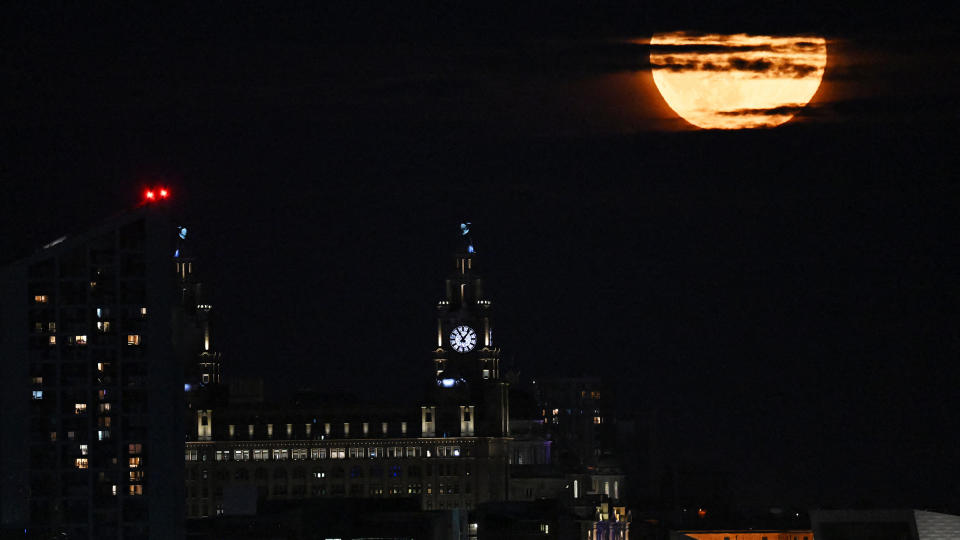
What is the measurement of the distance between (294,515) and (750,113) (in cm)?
2402

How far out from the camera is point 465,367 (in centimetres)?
14138

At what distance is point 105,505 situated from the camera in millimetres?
82250

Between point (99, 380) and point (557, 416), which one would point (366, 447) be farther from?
point (99, 380)

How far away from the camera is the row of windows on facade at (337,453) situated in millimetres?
133750

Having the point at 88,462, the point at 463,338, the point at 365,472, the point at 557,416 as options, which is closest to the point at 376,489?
the point at 365,472

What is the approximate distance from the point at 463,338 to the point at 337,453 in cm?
1156

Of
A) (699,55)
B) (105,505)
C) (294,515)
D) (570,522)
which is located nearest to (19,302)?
(105,505)

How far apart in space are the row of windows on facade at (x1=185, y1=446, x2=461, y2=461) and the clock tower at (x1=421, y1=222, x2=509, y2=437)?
0.95m

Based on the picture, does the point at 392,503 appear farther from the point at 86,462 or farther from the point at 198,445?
the point at 86,462

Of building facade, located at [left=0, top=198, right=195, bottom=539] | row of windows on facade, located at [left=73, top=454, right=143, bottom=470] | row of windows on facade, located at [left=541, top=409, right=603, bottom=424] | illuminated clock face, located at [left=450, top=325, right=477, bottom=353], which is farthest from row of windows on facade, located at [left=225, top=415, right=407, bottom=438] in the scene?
row of windows on facade, located at [left=73, top=454, right=143, bottom=470]

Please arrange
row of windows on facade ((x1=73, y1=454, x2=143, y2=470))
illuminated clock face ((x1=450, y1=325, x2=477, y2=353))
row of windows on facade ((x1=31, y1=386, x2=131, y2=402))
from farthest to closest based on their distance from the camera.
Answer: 1. illuminated clock face ((x1=450, y1=325, x2=477, y2=353))
2. row of windows on facade ((x1=31, y1=386, x2=131, y2=402))
3. row of windows on facade ((x1=73, y1=454, x2=143, y2=470))

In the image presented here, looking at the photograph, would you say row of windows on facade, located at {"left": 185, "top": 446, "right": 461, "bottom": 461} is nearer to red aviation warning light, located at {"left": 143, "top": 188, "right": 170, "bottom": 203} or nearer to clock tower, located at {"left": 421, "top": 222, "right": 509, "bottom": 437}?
clock tower, located at {"left": 421, "top": 222, "right": 509, "bottom": 437}

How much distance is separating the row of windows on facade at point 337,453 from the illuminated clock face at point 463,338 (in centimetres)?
951

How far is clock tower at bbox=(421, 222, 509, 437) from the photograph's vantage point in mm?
135000
